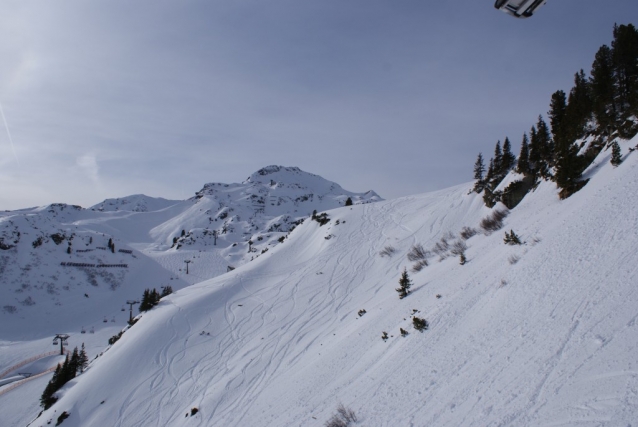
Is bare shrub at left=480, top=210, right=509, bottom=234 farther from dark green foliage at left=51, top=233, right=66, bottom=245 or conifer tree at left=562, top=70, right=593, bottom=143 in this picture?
dark green foliage at left=51, top=233, right=66, bottom=245

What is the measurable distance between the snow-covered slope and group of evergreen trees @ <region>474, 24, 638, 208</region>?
1346mm

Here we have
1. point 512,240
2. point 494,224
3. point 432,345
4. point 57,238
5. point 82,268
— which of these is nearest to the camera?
point 432,345

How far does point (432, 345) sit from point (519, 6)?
26.7 feet

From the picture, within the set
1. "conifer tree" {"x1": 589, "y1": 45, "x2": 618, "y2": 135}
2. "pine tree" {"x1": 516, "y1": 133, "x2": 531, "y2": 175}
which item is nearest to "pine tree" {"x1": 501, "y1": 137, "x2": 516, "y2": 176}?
"pine tree" {"x1": 516, "y1": 133, "x2": 531, "y2": 175}

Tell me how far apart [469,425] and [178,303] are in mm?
27529

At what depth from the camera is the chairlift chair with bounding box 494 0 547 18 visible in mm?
3757

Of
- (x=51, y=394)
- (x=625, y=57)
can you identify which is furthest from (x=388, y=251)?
(x=51, y=394)

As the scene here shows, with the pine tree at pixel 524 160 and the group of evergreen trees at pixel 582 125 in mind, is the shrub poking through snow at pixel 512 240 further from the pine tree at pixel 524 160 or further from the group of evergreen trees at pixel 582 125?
the pine tree at pixel 524 160

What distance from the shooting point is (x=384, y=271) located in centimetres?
2708

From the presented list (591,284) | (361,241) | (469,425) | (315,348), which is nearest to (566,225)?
(591,284)

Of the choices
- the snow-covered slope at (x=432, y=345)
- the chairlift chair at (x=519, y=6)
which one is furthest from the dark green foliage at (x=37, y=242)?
the chairlift chair at (x=519, y=6)

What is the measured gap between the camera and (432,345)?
9.31 metres

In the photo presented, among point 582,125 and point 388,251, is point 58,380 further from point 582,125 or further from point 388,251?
point 582,125

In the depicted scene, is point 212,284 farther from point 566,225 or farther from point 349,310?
point 566,225
